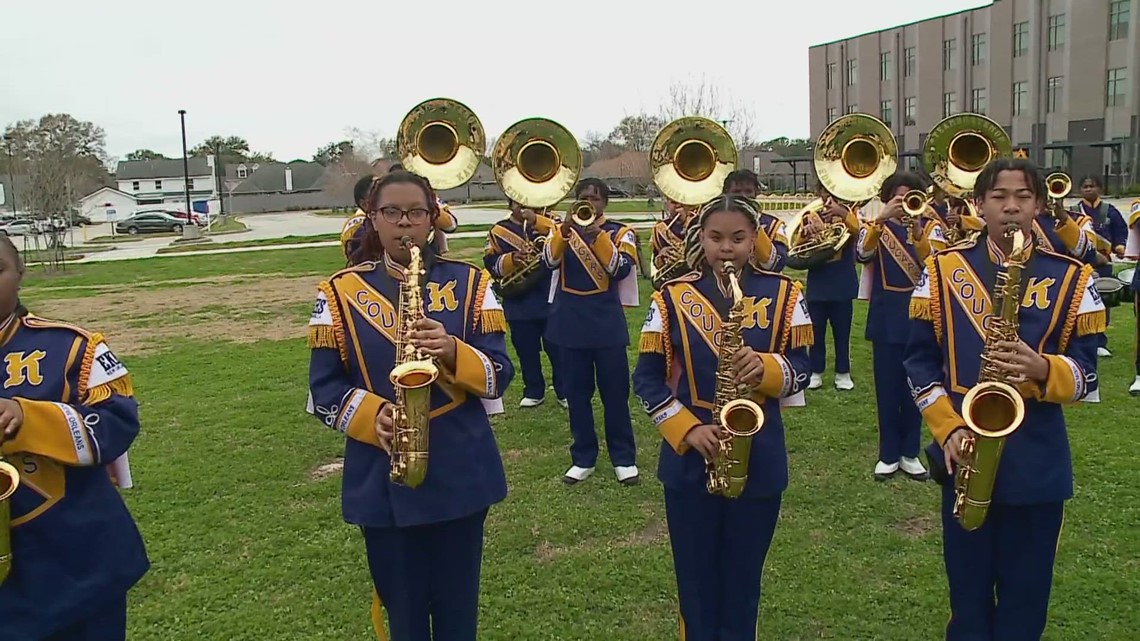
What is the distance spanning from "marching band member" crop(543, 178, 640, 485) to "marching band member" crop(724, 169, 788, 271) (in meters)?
0.90

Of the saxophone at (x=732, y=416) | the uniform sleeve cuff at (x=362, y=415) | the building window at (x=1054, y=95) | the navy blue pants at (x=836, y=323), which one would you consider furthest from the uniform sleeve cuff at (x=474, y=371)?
the building window at (x=1054, y=95)

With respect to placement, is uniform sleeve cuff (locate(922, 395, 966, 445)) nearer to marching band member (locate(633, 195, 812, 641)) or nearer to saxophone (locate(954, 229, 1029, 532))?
saxophone (locate(954, 229, 1029, 532))

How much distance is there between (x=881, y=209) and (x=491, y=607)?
13.1 feet

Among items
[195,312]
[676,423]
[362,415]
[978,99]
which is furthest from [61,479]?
[978,99]

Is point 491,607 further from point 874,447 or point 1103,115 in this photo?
point 1103,115

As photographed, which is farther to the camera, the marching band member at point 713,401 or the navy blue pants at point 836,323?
the navy blue pants at point 836,323

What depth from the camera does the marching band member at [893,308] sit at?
6102 millimetres

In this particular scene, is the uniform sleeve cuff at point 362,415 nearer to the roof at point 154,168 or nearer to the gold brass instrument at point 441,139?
the gold brass instrument at point 441,139

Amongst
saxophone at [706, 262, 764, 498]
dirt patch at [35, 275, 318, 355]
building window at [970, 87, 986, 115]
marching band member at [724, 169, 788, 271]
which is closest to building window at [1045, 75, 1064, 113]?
building window at [970, 87, 986, 115]

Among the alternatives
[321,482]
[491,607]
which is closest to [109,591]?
[491,607]

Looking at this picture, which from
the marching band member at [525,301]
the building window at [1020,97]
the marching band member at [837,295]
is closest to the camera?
the marching band member at [525,301]

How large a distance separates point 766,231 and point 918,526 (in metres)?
2.61

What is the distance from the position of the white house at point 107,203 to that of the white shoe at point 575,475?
76051mm

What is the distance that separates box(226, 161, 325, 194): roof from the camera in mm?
83600
